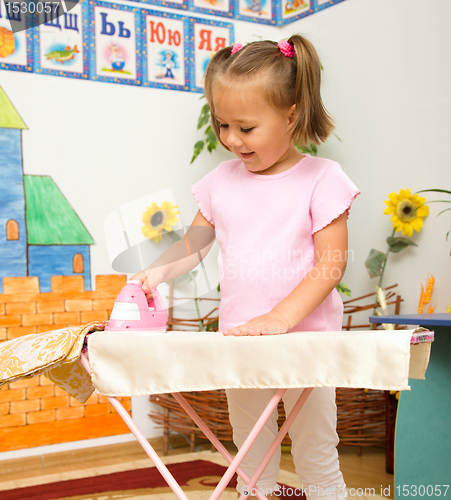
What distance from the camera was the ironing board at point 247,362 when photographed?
609 mm

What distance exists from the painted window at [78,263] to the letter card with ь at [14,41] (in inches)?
25.3

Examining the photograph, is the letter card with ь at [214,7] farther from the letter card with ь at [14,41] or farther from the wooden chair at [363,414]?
the wooden chair at [363,414]

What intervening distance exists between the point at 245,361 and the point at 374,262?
3.96 feet

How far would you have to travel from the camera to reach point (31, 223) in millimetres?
1736

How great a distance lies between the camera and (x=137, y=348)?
0.65 metres

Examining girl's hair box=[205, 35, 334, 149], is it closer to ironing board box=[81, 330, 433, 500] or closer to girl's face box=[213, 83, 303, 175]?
girl's face box=[213, 83, 303, 175]

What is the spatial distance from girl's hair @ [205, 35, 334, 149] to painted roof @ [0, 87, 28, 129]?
1062 millimetres

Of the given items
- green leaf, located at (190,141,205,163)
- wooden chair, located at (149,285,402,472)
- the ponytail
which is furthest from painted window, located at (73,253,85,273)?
the ponytail

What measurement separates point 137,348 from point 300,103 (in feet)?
1.58

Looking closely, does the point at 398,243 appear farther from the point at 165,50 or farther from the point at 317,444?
the point at 165,50

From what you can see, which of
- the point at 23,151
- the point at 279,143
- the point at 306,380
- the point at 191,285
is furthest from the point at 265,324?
the point at 23,151

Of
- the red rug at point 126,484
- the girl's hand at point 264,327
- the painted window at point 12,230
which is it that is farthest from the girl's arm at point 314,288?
the painted window at point 12,230

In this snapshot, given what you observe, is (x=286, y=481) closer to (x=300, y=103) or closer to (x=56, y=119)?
(x=300, y=103)

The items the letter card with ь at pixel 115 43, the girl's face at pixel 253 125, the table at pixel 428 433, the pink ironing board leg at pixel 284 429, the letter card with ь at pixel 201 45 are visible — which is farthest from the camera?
the letter card with ь at pixel 201 45
